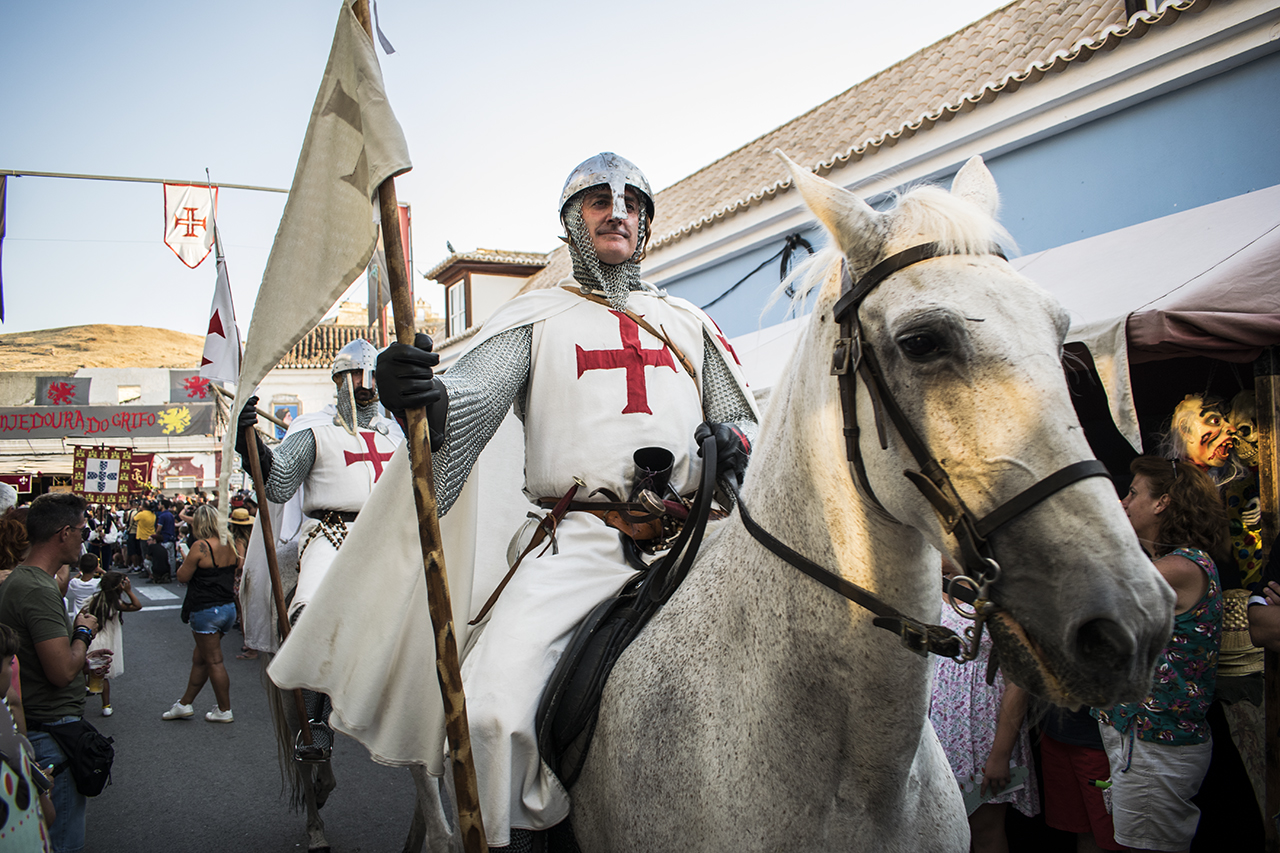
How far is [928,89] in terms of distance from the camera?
10266 mm

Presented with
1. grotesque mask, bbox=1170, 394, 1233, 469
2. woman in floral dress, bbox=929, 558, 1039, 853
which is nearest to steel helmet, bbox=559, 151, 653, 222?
woman in floral dress, bbox=929, 558, 1039, 853

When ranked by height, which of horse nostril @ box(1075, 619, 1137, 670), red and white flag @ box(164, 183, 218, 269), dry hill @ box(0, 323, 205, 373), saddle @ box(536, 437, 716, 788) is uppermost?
dry hill @ box(0, 323, 205, 373)

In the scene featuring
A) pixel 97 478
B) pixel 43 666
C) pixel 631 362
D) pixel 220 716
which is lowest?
pixel 220 716

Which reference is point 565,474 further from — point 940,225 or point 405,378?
point 940,225

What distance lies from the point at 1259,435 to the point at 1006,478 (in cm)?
346

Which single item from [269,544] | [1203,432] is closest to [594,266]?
[269,544]

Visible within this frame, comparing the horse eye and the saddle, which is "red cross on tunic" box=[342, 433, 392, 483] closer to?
the saddle

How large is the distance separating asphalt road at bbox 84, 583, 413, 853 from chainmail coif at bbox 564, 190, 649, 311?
3.79 metres

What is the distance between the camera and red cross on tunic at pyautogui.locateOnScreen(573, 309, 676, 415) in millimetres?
2321

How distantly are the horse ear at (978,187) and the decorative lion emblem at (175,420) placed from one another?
3403cm

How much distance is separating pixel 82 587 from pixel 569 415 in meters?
7.56

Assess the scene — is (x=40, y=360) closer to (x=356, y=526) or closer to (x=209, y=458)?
(x=209, y=458)

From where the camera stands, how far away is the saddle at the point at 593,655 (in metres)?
1.90

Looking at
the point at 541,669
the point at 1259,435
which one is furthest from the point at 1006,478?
the point at 1259,435
